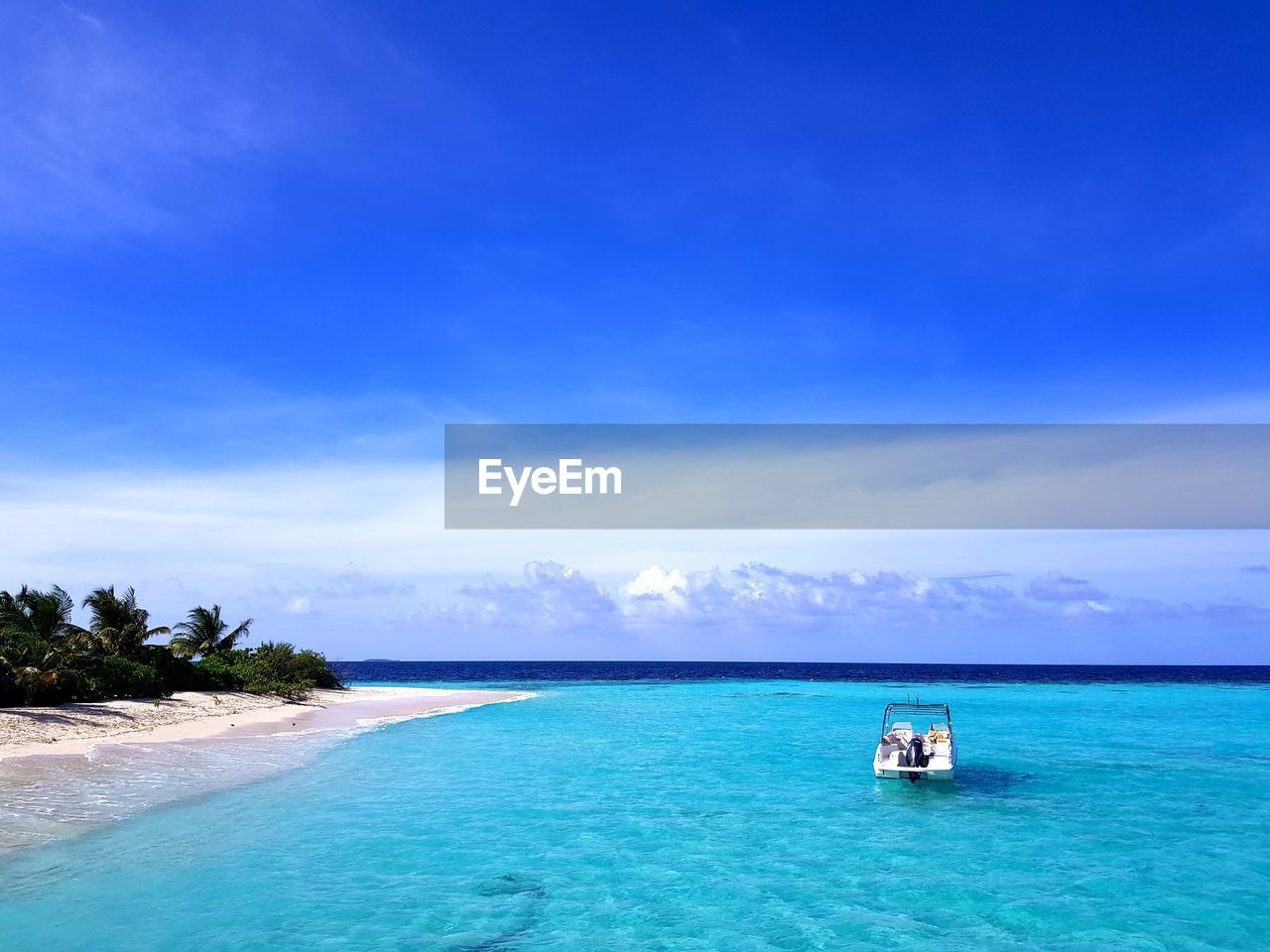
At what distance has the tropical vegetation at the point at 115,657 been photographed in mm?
32438

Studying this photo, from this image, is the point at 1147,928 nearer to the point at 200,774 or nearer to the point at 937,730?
the point at 937,730

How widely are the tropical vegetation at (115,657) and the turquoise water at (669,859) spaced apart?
40.9 feet

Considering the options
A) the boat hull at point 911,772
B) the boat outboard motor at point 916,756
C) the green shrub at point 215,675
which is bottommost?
the boat hull at point 911,772

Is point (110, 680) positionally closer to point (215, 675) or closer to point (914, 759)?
point (215, 675)

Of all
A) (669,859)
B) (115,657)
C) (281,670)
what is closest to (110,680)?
(115,657)

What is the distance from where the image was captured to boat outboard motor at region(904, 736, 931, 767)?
23.7 m

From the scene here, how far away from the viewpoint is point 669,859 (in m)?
17.3

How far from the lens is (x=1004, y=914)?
14141mm

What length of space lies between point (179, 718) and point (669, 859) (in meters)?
28.7

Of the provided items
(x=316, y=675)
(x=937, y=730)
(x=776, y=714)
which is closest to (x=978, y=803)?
(x=937, y=730)

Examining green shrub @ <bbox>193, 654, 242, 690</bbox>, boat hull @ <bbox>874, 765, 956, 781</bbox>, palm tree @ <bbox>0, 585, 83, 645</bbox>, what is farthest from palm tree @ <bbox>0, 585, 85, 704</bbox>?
boat hull @ <bbox>874, 765, 956, 781</bbox>

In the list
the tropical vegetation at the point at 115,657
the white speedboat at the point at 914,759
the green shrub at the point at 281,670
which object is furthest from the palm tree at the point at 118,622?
the white speedboat at the point at 914,759

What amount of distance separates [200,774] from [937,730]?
23.2 meters

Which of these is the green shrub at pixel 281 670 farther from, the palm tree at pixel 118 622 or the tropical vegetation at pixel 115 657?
the palm tree at pixel 118 622
